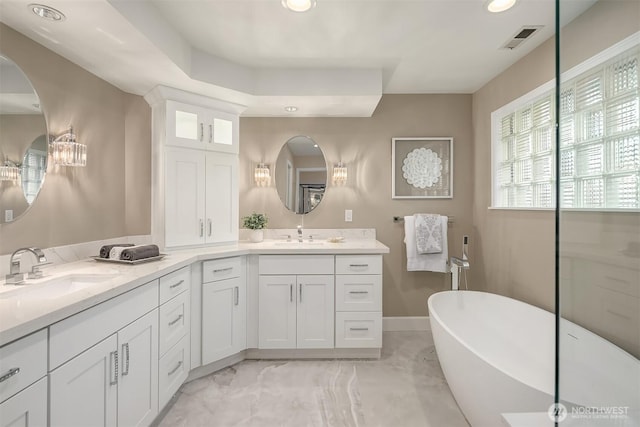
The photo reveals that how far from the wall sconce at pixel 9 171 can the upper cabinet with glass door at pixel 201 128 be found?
38.8 inches

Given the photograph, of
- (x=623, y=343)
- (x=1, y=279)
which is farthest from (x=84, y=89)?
(x=623, y=343)

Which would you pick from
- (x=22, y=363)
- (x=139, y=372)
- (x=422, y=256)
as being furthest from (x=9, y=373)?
(x=422, y=256)

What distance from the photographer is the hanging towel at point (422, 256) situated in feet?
10.2

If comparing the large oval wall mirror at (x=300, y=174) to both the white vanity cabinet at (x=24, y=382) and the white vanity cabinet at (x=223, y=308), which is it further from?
the white vanity cabinet at (x=24, y=382)

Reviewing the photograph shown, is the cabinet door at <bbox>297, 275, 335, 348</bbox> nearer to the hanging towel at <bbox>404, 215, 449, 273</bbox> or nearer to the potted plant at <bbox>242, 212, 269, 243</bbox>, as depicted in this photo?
the potted plant at <bbox>242, 212, 269, 243</bbox>

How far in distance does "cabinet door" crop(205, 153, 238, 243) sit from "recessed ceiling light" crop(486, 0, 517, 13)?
7.15 feet

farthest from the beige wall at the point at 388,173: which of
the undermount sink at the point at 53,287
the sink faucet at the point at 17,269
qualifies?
the sink faucet at the point at 17,269

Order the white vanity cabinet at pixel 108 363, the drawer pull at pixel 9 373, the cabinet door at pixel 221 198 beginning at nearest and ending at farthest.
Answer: the drawer pull at pixel 9 373, the white vanity cabinet at pixel 108 363, the cabinet door at pixel 221 198

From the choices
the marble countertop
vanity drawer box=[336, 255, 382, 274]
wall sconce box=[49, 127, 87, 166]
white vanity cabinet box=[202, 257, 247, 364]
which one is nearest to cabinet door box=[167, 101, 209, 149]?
wall sconce box=[49, 127, 87, 166]

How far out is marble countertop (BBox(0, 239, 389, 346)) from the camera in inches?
42.0

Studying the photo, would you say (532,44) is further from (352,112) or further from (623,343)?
(623,343)

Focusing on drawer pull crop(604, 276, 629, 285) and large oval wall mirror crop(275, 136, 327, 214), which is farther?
large oval wall mirror crop(275, 136, 327, 214)

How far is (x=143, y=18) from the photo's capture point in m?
1.76

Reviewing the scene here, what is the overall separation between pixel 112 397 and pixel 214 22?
217 centimetres
